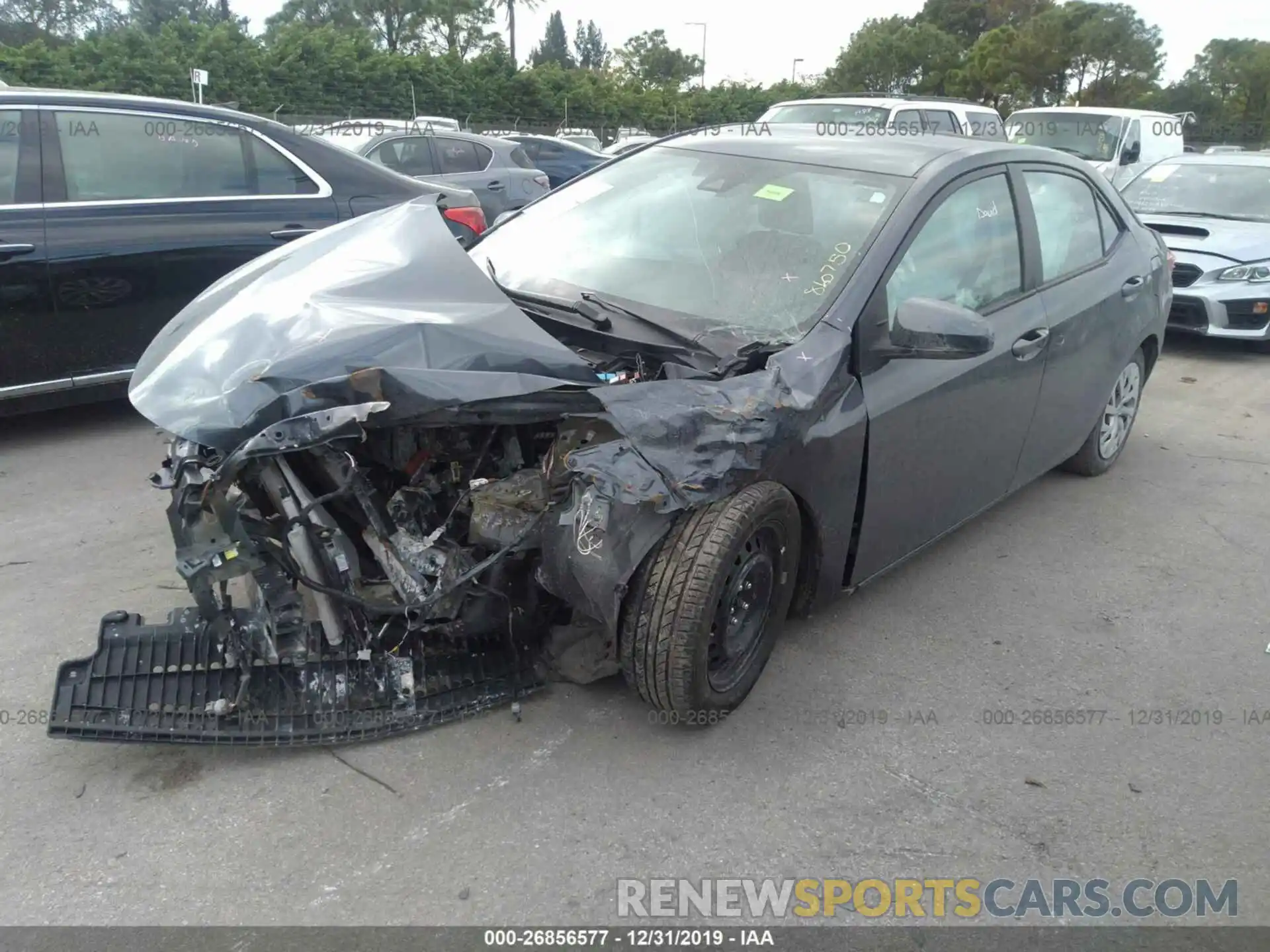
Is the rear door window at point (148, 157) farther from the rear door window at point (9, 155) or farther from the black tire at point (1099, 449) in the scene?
the black tire at point (1099, 449)

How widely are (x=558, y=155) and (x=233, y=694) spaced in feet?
50.6

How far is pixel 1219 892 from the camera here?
8.53 feet

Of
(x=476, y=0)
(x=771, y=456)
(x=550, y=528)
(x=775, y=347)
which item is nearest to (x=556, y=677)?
(x=550, y=528)

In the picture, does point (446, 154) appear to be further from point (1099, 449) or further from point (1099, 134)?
point (1099, 449)

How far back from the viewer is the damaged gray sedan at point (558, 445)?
2.71 metres

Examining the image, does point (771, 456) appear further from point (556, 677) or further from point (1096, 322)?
point (1096, 322)

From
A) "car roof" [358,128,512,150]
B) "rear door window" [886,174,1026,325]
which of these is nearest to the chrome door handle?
"rear door window" [886,174,1026,325]

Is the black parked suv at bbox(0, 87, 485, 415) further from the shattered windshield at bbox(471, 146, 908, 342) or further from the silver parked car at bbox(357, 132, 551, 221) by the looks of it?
the silver parked car at bbox(357, 132, 551, 221)

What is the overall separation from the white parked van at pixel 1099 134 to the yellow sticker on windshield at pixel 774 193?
11.0 m

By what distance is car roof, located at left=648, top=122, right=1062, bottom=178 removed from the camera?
147 inches

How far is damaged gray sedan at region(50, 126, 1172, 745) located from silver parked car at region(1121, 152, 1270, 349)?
5.41 meters

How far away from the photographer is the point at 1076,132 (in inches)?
539

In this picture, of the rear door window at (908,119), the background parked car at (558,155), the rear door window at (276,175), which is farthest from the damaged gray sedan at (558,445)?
the background parked car at (558,155)

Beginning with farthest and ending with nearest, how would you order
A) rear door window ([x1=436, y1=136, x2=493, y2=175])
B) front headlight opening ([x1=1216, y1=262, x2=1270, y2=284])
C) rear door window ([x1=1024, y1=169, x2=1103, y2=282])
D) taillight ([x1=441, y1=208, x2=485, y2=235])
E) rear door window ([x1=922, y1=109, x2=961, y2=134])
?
rear door window ([x1=922, y1=109, x2=961, y2=134]) < rear door window ([x1=436, y1=136, x2=493, y2=175]) < front headlight opening ([x1=1216, y1=262, x2=1270, y2=284]) < taillight ([x1=441, y1=208, x2=485, y2=235]) < rear door window ([x1=1024, y1=169, x2=1103, y2=282])
